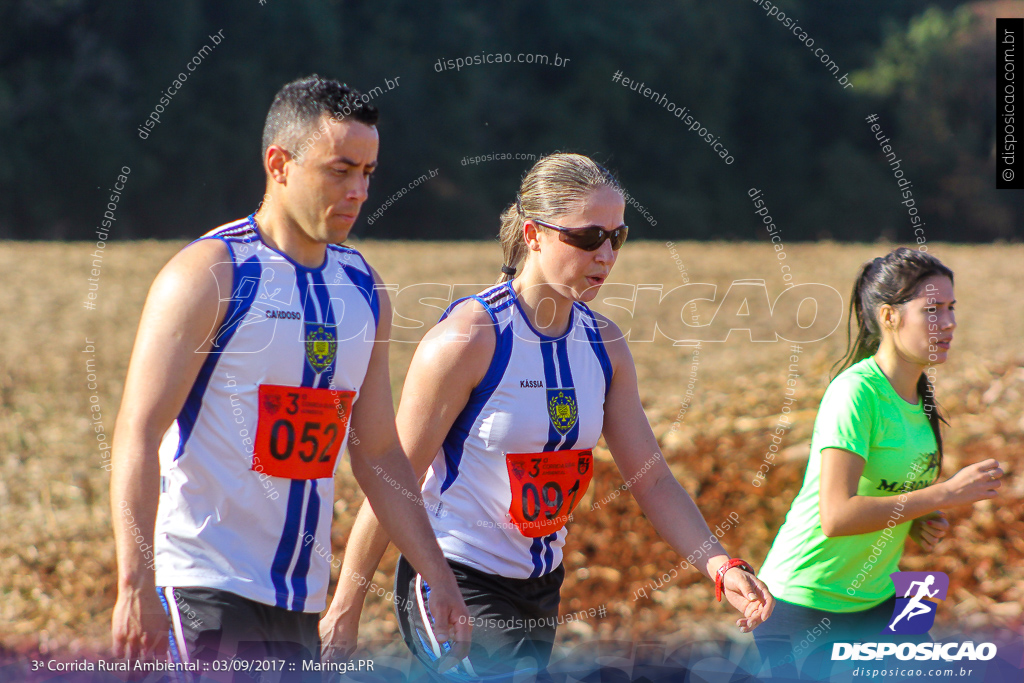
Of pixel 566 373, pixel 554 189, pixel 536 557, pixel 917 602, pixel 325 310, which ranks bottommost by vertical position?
pixel 917 602

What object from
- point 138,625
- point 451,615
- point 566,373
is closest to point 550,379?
point 566,373

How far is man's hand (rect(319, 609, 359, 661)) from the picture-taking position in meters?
2.86

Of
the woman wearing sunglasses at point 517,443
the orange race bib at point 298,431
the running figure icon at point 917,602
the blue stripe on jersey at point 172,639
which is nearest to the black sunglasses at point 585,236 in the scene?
the woman wearing sunglasses at point 517,443

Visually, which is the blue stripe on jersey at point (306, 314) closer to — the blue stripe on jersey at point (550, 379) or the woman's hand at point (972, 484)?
the blue stripe on jersey at point (550, 379)

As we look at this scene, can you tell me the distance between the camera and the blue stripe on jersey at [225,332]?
232 cm

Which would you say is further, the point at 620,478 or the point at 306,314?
the point at 620,478

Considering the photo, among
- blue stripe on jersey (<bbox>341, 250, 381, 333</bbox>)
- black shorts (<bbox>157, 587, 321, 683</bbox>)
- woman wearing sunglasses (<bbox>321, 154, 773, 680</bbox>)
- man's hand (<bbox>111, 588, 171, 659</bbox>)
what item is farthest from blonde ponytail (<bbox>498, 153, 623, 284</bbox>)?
man's hand (<bbox>111, 588, 171, 659</bbox>)

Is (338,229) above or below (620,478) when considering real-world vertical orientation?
above

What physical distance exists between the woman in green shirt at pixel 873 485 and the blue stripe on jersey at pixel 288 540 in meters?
1.71

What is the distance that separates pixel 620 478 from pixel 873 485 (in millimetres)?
3223

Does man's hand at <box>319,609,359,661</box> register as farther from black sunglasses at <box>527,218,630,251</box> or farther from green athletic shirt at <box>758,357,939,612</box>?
green athletic shirt at <box>758,357,939,612</box>

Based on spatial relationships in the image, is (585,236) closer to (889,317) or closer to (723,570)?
(723,570)

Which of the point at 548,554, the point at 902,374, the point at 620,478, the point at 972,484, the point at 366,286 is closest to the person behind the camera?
the point at 366,286

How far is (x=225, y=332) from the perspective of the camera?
7.61 ft
